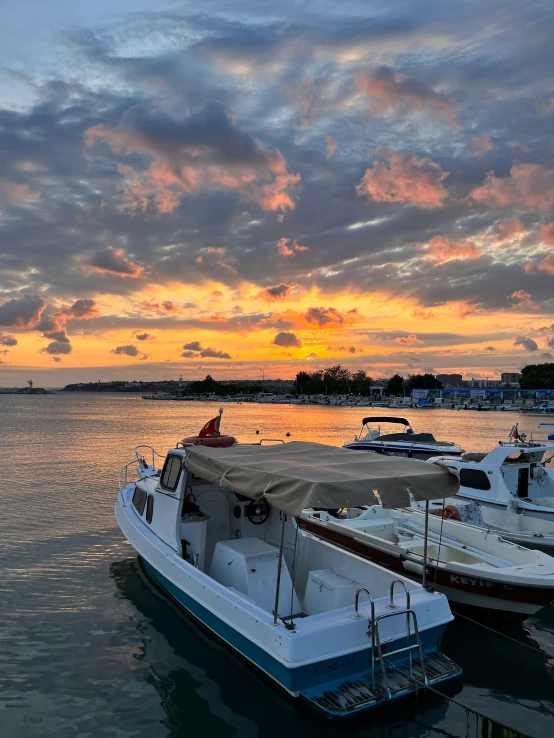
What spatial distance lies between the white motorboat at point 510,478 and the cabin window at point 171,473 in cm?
944

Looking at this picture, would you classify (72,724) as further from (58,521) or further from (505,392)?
(505,392)

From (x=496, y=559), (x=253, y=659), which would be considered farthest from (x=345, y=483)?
(x=496, y=559)

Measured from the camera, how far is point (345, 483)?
6.56m

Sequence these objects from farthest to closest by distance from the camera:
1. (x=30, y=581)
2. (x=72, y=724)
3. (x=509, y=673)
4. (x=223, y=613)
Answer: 1. (x=30, y=581)
2. (x=509, y=673)
3. (x=223, y=613)
4. (x=72, y=724)

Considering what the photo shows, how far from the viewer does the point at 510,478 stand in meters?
17.3

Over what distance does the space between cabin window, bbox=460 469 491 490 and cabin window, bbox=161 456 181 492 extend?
11.0m

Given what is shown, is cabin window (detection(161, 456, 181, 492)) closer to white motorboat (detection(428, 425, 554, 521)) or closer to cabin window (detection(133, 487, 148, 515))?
cabin window (detection(133, 487, 148, 515))

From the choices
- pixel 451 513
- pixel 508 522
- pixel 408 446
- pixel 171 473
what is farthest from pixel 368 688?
pixel 408 446

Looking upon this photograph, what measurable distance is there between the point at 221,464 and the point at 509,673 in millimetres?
5612

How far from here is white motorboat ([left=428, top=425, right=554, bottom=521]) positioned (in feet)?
55.0

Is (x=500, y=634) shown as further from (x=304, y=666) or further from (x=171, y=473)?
(x=171, y=473)

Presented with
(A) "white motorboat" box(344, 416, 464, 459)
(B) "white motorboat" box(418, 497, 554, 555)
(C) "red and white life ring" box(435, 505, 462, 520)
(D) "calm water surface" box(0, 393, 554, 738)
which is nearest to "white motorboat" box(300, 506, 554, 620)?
(C) "red and white life ring" box(435, 505, 462, 520)

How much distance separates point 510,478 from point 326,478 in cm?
1279

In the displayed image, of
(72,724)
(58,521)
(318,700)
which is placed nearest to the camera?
(318,700)
